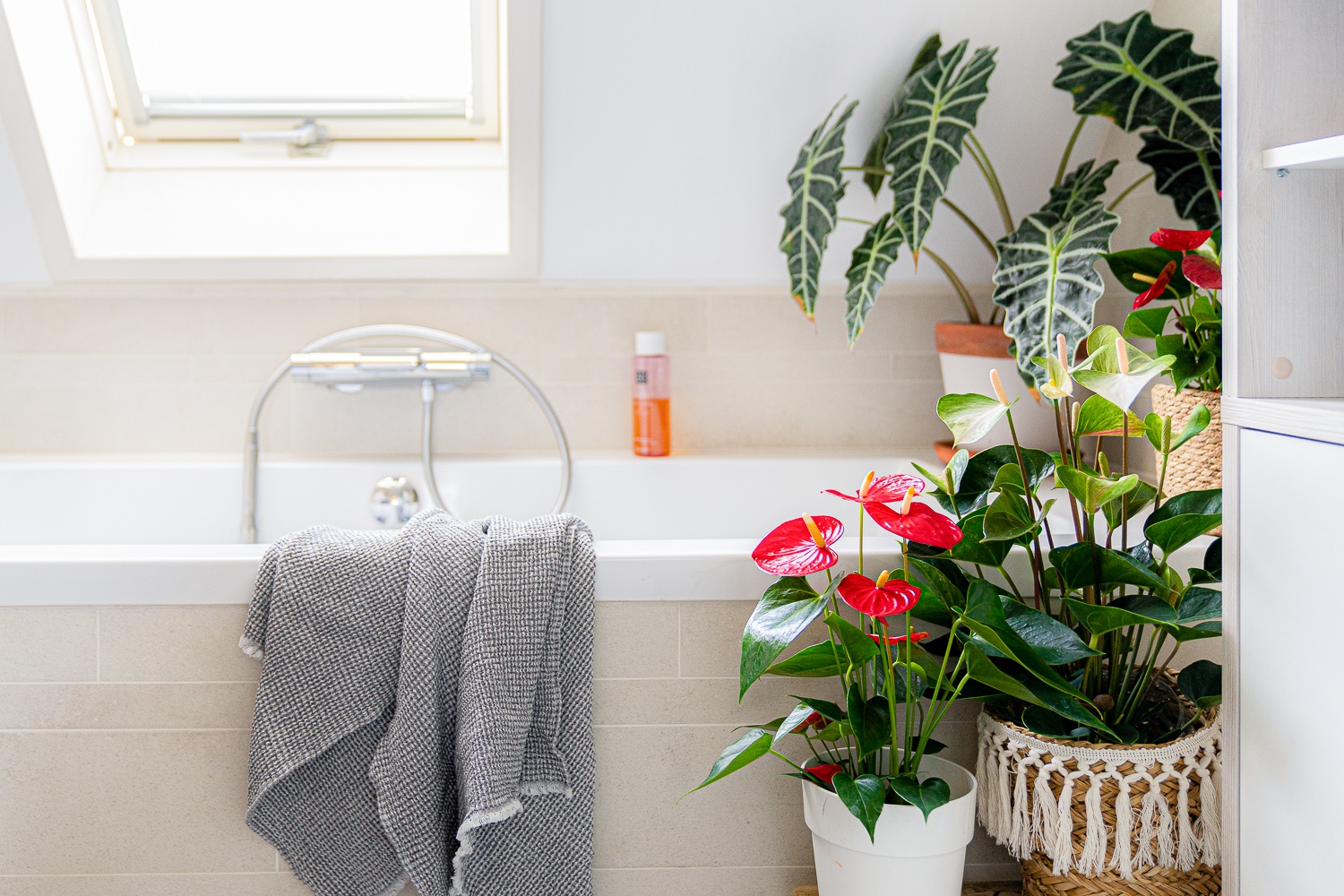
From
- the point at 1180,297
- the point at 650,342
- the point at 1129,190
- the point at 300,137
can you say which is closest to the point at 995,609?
the point at 1180,297

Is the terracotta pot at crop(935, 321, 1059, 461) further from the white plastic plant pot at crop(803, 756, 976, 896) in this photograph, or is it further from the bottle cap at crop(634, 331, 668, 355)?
the white plastic plant pot at crop(803, 756, 976, 896)

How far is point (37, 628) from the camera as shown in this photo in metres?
1.13

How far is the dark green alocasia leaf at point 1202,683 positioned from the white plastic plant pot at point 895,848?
9.3 inches

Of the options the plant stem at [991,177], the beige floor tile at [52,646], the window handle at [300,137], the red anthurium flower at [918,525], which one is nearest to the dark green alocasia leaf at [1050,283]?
the plant stem at [991,177]

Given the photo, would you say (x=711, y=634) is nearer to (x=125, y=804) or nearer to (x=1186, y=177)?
(x=125, y=804)

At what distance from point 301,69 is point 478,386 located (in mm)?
711

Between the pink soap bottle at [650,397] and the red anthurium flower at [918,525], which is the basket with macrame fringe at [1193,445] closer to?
the red anthurium flower at [918,525]

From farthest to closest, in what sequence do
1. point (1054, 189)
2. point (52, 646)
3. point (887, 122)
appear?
point (887, 122) < point (1054, 189) < point (52, 646)

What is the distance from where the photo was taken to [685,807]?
1.18m

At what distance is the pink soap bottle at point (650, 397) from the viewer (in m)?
1.90

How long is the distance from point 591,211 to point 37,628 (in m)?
1.14

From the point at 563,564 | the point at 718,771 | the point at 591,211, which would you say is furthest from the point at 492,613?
the point at 591,211

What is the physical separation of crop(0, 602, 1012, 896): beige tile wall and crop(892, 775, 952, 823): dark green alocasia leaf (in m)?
0.22

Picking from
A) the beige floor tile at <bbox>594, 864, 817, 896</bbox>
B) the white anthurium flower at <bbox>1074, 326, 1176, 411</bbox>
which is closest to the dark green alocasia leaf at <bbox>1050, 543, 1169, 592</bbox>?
the white anthurium flower at <bbox>1074, 326, 1176, 411</bbox>
